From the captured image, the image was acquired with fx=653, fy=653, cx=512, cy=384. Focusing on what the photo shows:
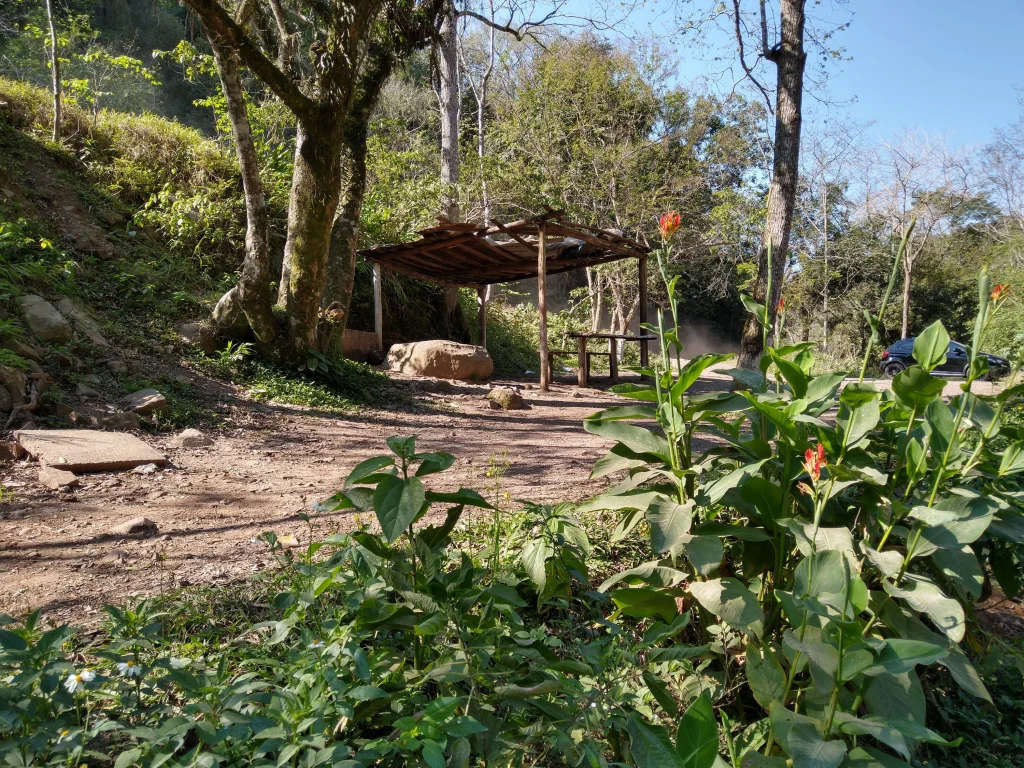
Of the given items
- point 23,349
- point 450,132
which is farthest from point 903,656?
point 450,132

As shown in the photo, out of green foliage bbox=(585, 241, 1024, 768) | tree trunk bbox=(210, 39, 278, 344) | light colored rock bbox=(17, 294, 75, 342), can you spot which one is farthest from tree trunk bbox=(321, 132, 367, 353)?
green foliage bbox=(585, 241, 1024, 768)

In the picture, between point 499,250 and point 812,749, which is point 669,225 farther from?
point 499,250

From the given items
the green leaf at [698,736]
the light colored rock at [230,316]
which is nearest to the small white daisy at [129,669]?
the green leaf at [698,736]

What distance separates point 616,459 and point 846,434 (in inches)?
26.7

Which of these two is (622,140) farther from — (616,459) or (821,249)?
(616,459)

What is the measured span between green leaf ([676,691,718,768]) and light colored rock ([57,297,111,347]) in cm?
605

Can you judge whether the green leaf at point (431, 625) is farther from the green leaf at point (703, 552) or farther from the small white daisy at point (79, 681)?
the green leaf at point (703, 552)

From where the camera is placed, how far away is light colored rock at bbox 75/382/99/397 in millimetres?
4814

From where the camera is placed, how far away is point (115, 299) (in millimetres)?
7008

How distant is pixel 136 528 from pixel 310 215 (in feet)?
14.5

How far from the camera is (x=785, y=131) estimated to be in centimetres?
747

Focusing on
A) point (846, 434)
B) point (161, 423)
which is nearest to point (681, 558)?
point (846, 434)

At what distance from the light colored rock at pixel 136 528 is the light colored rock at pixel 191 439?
5.63 ft

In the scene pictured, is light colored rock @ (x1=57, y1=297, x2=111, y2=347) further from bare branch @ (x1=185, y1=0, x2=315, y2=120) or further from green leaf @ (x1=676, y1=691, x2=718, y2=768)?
green leaf @ (x1=676, y1=691, x2=718, y2=768)
